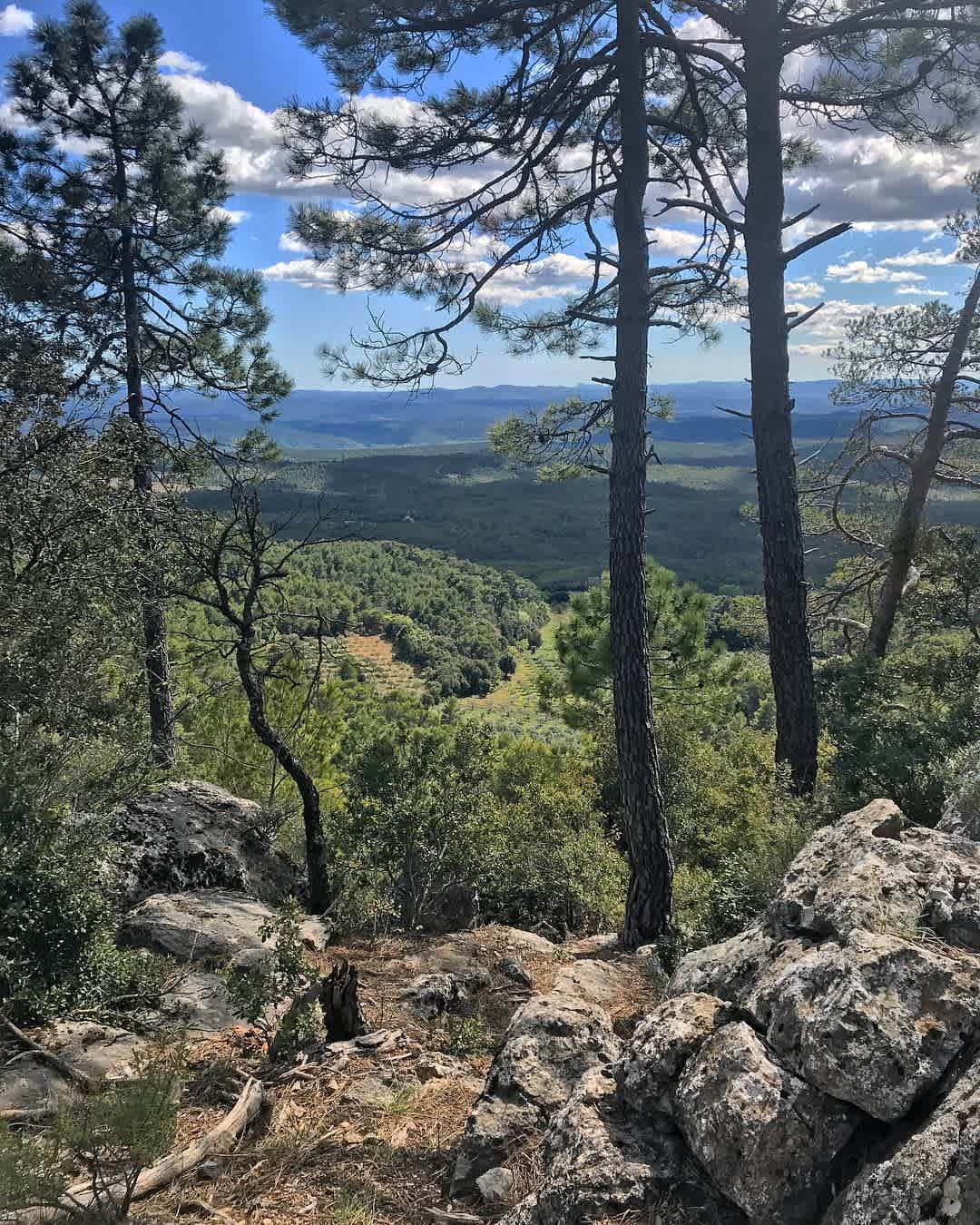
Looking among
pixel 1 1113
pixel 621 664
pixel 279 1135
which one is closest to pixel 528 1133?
pixel 279 1135

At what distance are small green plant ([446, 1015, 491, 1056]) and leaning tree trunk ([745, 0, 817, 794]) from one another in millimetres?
3689

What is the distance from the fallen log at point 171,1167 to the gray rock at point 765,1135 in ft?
6.41

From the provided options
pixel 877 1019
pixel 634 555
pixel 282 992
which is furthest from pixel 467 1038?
pixel 634 555

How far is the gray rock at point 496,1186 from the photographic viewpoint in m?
2.70

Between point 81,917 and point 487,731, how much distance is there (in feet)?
16.1

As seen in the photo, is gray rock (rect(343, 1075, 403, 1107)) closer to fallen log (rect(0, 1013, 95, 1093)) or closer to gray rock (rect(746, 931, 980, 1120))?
fallen log (rect(0, 1013, 95, 1093))

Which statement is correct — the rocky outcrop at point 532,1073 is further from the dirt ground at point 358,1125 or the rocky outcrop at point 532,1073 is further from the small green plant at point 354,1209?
the small green plant at point 354,1209

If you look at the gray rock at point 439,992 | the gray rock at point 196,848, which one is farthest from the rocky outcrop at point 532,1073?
the gray rock at point 196,848

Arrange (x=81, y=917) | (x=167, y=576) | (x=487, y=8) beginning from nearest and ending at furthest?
(x=81, y=917) < (x=487, y=8) < (x=167, y=576)

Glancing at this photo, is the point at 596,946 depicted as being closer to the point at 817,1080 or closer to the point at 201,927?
the point at 201,927

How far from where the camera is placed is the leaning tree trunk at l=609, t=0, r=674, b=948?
6.34m

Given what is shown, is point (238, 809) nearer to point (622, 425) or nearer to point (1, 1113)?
point (1, 1113)

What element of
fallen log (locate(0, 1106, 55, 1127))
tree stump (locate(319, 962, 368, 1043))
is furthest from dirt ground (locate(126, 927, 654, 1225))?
fallen log (locate(0, 1106, 55, 1127))

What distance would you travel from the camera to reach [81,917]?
171 inches
